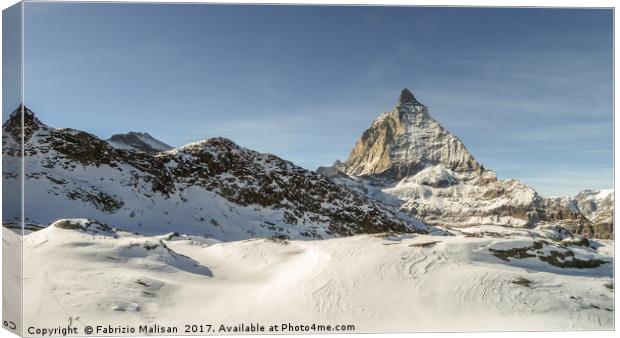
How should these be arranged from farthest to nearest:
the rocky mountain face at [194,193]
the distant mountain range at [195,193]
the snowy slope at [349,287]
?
the rocky mountain face at [194,193]
the distant mountain range at [195,193]
the snowy slope at [349,287]

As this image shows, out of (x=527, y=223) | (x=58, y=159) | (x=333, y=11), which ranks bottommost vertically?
(x=527, y=223)

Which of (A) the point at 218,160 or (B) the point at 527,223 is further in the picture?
(B) the point at 527,223

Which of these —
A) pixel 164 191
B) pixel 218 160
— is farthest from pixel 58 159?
pixel 218 160

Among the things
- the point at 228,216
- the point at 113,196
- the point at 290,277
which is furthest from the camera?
the point at 228,216

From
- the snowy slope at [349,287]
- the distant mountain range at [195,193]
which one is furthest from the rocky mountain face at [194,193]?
the snowy slope at [349,287]

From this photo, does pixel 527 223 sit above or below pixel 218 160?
below

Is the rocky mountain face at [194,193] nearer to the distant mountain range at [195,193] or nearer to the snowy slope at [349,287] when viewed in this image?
the distant mountain range at [195,193]

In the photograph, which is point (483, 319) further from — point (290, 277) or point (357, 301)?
point (290, 277)

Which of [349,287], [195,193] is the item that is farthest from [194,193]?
[349,287]
